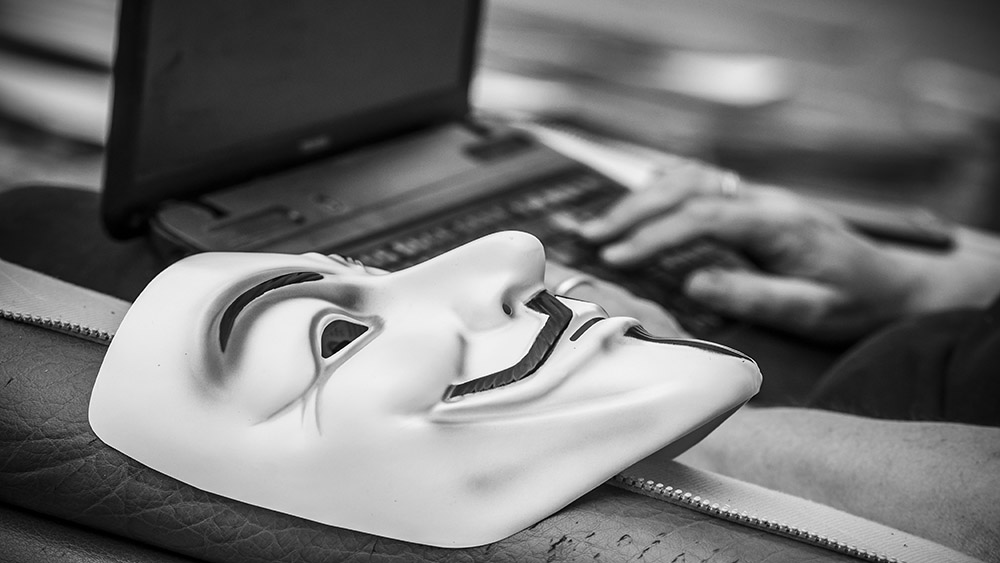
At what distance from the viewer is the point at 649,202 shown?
3.38 feet

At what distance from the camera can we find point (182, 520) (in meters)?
0.52

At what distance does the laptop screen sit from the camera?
0.73 m

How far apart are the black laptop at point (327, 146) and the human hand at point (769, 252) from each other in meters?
0.03

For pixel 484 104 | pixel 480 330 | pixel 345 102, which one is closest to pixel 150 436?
pixel 480 330

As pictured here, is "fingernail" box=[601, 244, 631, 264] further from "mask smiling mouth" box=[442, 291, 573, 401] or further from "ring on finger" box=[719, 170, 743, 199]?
"mask smiling mouth" box=[442, 291, 573, 401]

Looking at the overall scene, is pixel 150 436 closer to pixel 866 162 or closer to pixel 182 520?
pixel 182 520

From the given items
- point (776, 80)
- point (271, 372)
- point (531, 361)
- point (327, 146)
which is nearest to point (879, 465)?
point (531, 361)

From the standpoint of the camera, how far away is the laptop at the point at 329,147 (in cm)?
74

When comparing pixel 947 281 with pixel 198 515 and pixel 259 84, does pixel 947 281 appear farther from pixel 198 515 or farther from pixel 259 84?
pixel 198 515

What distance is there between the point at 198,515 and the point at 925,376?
62 centimetres

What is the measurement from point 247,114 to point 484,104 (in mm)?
1662

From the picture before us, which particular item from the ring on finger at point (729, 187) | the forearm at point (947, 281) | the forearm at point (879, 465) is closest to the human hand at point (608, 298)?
the forearm at point (879, 465)

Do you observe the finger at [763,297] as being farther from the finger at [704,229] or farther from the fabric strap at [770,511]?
the fabric strap at [770,511]

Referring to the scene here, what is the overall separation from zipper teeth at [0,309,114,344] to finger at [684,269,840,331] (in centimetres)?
59
